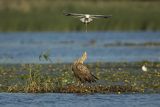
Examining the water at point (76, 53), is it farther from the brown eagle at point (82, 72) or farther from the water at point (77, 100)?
the brown eagle at point (82, 72)

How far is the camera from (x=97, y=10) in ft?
160

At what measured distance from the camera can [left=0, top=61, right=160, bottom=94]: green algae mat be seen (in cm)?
1747

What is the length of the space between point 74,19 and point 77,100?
3143cm

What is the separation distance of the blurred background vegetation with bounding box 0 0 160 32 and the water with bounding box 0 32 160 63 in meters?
1.16

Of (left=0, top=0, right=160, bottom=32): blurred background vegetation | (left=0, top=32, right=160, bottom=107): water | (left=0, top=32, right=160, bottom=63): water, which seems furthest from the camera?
(left=0, top=0, right=160, bottom=32): blurred background vegetation

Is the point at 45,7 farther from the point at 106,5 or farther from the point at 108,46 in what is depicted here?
the point at 108,46

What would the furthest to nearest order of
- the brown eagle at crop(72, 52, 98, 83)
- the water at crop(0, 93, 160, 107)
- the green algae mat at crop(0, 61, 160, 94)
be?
the green algae mat at crop(0, 61, 160, 94)
the brown eagle at crop(72, 52, 98, 83)
the water at crop(0, 93, 160, 107)

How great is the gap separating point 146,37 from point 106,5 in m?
14.7

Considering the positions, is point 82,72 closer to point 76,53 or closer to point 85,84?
point 85,84

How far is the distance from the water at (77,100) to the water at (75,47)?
31.0 ft

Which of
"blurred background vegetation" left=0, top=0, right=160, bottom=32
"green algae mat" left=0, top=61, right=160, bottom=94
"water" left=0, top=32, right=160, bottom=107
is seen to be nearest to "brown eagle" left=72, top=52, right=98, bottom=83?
"green algae mat" left=0, top=61, right=160, bottom=94

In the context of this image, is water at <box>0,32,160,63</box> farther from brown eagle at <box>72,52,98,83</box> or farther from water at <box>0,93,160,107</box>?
water at <box>0,93,160,107</box>

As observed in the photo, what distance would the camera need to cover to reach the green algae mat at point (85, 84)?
1747cm

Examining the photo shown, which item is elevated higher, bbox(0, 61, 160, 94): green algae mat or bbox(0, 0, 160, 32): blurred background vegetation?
bbox(0, 0, 160, 32): blurred background vegetation
